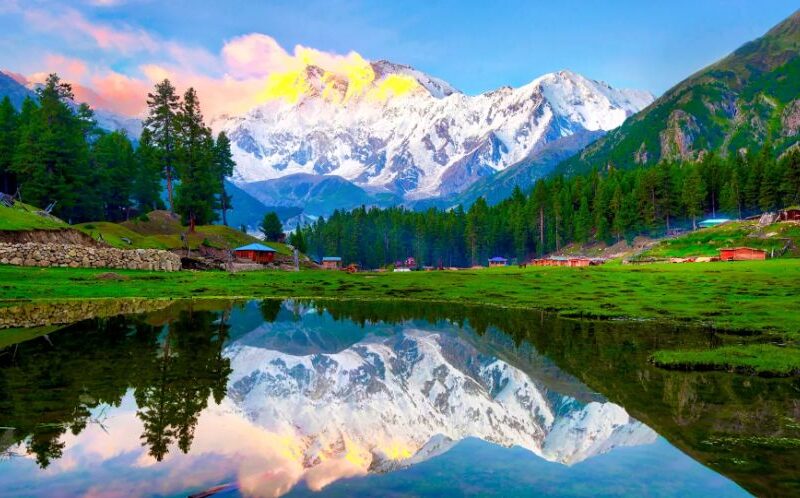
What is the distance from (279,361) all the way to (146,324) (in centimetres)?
1133

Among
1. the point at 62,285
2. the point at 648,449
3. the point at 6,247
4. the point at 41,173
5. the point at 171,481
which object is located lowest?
the point at 648,449

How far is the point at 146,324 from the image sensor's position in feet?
108

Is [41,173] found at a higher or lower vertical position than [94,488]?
higher

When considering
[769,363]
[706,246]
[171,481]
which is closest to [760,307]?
[769,363]

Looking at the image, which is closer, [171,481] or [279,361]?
[171,481]

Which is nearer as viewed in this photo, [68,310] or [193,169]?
[68,310]

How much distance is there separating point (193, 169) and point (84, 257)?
4804cm

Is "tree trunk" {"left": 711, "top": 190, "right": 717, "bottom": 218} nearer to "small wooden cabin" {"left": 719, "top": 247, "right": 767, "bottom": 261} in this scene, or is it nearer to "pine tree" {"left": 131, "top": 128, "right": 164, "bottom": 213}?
"small wooden cabin" {"left": 719, "top": 247, "right": 767, "bottom": 261}

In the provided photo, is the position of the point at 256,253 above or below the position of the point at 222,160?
below

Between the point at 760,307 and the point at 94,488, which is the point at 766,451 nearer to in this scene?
the point at 94,488

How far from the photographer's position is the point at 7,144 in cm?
9512

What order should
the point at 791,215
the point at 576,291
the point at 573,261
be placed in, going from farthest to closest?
the point at 573,261
the point at 791,215
the point at 576,291

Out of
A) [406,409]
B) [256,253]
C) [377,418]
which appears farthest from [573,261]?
[377,418]

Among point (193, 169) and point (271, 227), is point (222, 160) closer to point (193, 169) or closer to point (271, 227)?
point (271, 227)
